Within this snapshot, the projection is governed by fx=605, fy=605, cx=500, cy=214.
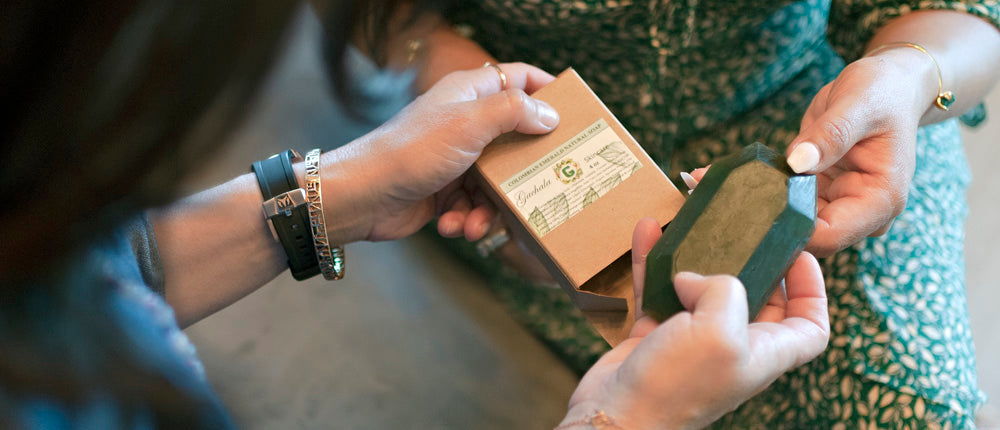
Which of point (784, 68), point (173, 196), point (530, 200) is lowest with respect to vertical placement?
point (784, 68)

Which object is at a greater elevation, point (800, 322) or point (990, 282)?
point (800, 322)

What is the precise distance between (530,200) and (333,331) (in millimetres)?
663

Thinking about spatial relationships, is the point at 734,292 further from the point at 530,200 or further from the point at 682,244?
the point at 530,200

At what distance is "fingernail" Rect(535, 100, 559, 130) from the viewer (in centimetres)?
71

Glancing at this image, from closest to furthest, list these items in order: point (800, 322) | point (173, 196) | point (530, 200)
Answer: point (173, 196) → point (800, 322) → point (530, 200)

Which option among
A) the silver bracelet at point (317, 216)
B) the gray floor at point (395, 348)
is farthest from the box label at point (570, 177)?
the gray floor at point (395, 348)

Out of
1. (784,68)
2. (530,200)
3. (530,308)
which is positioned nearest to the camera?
(530,200)

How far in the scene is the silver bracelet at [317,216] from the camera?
2.44 feet

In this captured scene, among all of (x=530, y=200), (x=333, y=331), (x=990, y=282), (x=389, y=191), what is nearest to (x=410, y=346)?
(x=333, y=331)

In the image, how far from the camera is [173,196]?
0.43 metres

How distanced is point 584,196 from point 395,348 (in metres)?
0.61

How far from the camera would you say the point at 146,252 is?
2.21ft

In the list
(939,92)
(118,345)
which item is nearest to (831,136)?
(939,92)

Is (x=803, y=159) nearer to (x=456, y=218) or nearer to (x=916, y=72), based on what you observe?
(x=916, y=72)
